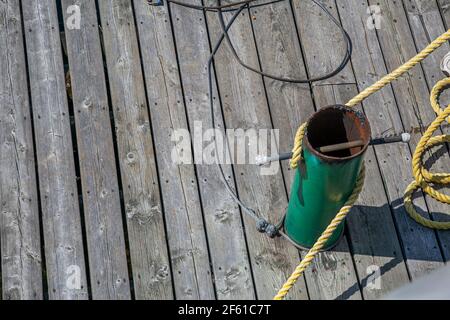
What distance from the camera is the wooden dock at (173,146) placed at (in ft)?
14.2

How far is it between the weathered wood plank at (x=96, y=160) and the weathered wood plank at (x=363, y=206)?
51.9 inches

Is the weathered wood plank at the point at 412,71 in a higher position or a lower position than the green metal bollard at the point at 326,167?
higher

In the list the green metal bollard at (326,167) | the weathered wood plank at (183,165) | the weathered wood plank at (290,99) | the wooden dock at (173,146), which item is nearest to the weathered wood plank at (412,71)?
the wooden dock at (173,146)

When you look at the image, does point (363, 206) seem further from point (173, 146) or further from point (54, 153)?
point (54, 153)

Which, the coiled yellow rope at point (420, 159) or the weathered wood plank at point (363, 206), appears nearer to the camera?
the coiled yellow rope at point (420, 159)

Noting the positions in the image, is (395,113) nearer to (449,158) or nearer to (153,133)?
(449,158)

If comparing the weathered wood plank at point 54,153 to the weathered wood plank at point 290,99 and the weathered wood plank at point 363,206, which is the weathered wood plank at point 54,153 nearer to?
the weathered wood plank at point 290,99

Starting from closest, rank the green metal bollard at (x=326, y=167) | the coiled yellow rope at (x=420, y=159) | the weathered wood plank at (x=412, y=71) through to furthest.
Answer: the green metal bollard at (x=326, y=167) < the coiled yellow rope at (x=420, y=159) < the weathered wood plank at (x=412, y=71)

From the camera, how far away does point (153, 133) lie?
4.71m

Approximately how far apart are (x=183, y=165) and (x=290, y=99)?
0.82m

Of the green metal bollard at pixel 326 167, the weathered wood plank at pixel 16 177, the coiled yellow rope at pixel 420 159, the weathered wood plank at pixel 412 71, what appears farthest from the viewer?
the weathered wood plank at pixel 412 71
